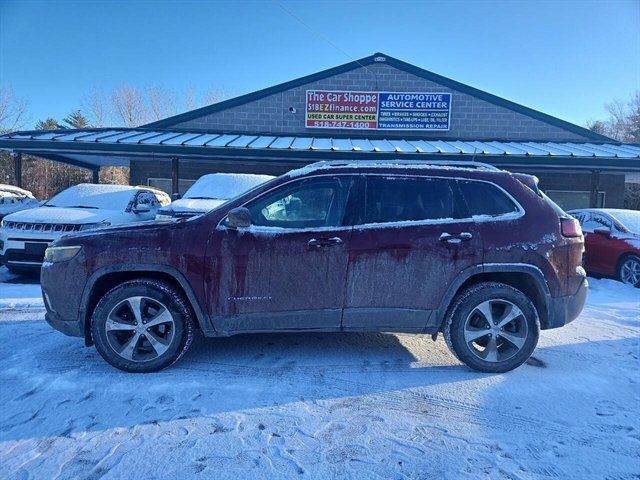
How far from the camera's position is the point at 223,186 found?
880 centimetres

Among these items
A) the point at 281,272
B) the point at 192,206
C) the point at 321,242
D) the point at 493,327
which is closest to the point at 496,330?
the point at 493,327

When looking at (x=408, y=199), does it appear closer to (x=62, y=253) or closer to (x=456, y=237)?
(x=456, y=237)

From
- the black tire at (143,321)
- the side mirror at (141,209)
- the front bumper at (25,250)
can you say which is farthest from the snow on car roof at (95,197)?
the black tire at (143,321)

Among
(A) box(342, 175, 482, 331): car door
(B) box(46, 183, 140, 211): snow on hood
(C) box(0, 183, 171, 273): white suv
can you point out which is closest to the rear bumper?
(A) box(342, 175, 482, 331): car door

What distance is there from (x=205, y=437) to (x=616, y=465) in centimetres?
252

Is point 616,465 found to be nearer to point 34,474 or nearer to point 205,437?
point 205,437

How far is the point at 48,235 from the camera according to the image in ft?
22.5

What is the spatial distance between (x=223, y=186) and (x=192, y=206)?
1242 mm

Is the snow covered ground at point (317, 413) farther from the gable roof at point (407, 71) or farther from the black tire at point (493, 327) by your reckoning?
the gable roof at point (407, 71)

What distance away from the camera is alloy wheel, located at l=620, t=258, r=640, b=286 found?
313 inches

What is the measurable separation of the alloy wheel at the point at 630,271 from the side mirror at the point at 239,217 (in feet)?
26.5

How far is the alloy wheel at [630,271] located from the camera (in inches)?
313

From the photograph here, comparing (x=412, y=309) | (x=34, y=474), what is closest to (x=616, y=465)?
(x=412, y=309)

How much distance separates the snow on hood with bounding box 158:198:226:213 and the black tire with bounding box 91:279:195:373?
13.0ft
